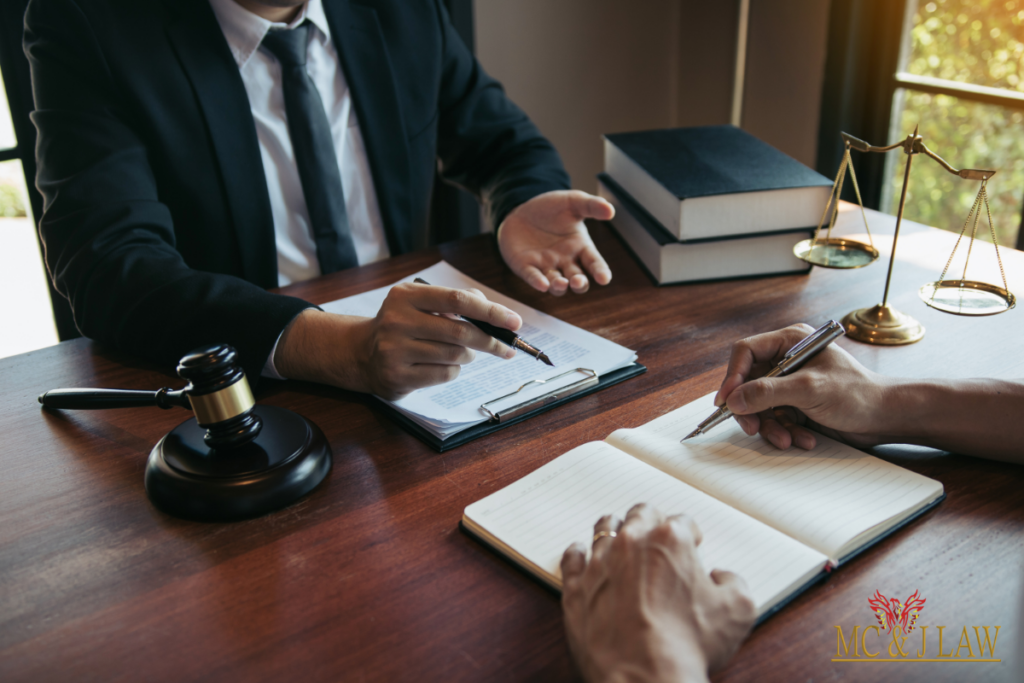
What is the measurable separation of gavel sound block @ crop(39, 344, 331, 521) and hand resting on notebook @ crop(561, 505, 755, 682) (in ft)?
1.15

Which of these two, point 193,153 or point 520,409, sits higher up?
point 193,153

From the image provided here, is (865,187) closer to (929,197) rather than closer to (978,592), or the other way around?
(929,197)

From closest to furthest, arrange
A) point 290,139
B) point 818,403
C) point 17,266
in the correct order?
point 818,403 → point 290,139 → point 17,266

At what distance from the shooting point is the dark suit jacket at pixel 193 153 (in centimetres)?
117

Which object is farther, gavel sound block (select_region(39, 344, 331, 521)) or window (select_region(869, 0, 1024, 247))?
window (select_region(869, 0, 1024, 247))

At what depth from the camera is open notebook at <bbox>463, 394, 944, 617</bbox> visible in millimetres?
700

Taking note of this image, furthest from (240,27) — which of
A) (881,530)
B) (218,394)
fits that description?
(881,530)

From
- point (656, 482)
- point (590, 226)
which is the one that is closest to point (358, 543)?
point (656, 482)

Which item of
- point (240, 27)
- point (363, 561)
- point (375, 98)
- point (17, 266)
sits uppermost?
point (240, 27)

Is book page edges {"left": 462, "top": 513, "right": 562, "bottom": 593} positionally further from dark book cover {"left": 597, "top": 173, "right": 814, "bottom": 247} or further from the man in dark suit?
dark book cover {"left": 597, "top": 173, "right": 814, "bottom": 247}

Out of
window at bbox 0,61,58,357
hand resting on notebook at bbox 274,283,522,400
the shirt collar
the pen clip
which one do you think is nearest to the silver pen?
the pen clip

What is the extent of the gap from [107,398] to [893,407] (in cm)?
95

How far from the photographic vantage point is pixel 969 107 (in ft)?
7.59

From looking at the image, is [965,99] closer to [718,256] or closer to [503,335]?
[718,256]
